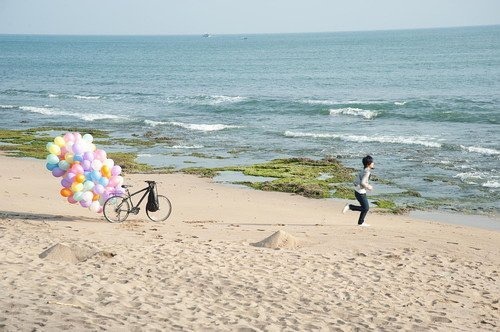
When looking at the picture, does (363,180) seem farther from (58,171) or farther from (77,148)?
(58,171)

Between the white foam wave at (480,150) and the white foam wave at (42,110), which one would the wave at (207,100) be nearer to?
the white foam wave at (42,110)

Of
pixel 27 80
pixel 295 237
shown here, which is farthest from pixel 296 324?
pixel 27 80

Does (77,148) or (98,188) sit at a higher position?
(77,148)

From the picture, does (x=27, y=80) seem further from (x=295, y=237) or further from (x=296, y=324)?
(x=296, y=324)

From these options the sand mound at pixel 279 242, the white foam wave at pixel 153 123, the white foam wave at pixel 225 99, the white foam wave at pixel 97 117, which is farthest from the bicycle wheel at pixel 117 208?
the white foam wave at pixel 225 99

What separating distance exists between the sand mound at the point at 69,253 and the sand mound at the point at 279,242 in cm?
325

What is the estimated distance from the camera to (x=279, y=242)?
1397 centimetres

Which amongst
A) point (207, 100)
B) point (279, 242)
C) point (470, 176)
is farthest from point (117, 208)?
point (207, 100)

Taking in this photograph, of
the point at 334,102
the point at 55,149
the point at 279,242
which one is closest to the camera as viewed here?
the point at 279,242

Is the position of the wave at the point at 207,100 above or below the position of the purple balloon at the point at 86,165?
below

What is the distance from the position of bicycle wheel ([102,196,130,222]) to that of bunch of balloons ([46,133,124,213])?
22 centimetres

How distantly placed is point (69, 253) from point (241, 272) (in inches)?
122

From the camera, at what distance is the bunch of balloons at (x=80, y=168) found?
15633 millimetres

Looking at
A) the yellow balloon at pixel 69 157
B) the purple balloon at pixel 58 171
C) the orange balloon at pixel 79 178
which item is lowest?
the orange balloon at pixel 79 178
